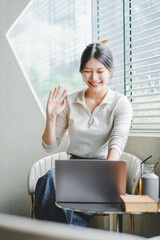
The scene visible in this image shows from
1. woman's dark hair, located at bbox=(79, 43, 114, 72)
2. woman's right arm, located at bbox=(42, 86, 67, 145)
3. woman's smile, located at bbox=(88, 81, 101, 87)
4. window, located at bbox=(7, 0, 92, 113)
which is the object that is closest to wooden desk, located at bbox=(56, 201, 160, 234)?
woman's right arm, located at bbox=(42, 86, 67, 145)

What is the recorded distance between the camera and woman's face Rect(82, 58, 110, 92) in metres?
1.93

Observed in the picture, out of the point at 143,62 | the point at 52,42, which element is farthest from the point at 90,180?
the point at 52,42

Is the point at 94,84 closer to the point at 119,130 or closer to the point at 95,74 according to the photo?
the point at 95,74

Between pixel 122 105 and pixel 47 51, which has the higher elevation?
pixel 47 51

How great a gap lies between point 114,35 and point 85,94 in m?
0.90

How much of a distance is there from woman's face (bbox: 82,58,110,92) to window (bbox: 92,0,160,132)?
50 cm

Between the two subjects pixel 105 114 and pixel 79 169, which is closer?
pixel 79 169

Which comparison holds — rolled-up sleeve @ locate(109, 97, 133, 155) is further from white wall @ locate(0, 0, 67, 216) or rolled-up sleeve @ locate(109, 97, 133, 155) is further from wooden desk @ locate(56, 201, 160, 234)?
white wall @ locate(0, 0, 67, 216)

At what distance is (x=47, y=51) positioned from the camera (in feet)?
10.0

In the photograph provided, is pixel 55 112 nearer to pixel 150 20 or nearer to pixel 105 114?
pixel 105 114

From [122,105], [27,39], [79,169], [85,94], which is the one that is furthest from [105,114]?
[27,39]

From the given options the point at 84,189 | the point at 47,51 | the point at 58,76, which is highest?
the point at 47,51

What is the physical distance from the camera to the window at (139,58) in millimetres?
2236

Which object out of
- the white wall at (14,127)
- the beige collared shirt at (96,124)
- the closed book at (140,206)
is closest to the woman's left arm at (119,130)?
the beige collared shirt at (96,124)
